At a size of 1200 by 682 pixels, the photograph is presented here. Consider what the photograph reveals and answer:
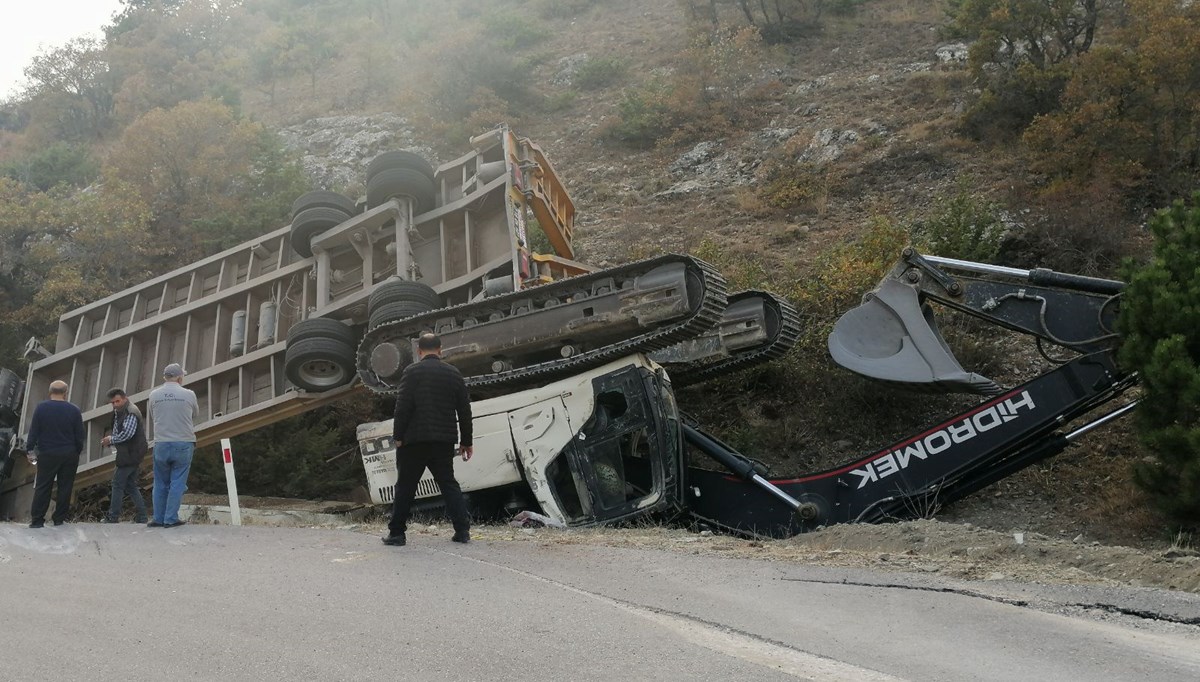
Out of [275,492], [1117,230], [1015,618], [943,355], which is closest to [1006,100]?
[1117,230]

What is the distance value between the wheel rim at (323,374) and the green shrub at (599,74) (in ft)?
67.4

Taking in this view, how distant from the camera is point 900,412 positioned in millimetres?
10945

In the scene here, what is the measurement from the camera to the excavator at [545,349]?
8.18 meters

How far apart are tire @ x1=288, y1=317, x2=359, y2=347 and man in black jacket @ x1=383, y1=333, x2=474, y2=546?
12.0 ft

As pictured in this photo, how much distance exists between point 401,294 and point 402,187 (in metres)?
1.44

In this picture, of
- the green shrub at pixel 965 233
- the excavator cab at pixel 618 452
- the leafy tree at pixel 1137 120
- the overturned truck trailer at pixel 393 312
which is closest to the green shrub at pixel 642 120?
the leafy tree at pixel 1137 120

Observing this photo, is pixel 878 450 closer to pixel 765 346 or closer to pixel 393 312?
pixel 765 346

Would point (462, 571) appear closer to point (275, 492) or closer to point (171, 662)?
point (171, 662)

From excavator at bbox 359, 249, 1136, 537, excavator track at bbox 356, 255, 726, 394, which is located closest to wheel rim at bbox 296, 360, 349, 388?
excavator track at bbox 356, 255, 726, 394

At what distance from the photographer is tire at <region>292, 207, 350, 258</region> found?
1114 centimetres

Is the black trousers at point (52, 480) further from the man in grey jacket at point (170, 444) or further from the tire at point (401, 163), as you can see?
the tire at point (401, 163)

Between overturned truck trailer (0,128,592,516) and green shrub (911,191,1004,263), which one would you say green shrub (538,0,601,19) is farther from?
overturned truck trailer (0,128,592,516)

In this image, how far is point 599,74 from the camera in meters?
29.5

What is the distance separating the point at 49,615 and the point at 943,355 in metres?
6.68
